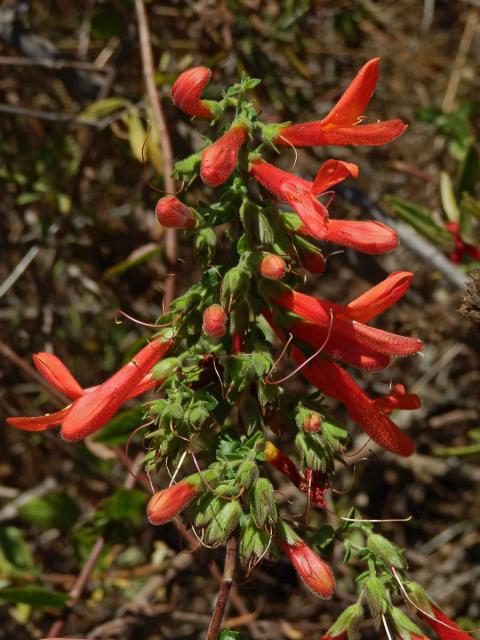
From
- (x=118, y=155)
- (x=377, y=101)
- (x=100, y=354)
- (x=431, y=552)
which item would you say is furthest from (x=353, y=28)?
(x=431, y=552)

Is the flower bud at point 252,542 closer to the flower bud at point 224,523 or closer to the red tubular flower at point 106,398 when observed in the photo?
the flower bud at point 224,523

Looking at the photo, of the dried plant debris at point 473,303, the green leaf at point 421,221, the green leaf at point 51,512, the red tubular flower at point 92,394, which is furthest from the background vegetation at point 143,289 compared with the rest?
the dried plant debris at point 473,303

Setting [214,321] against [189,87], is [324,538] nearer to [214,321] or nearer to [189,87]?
[214,321]

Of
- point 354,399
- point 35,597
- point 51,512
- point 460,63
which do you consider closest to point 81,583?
point 35,597

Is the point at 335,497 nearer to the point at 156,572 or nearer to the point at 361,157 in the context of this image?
the point at 156,572

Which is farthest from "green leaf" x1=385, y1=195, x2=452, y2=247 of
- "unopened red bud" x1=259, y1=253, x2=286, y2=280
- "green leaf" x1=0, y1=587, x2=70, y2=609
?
"green leaf" x1=0, y1=587, x2=70, y2=609

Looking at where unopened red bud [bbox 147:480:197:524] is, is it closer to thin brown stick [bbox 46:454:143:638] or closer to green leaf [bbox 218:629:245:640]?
green leaf [bbox 218:629:245:640]

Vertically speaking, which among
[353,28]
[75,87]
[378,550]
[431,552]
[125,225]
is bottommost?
[431,552]
